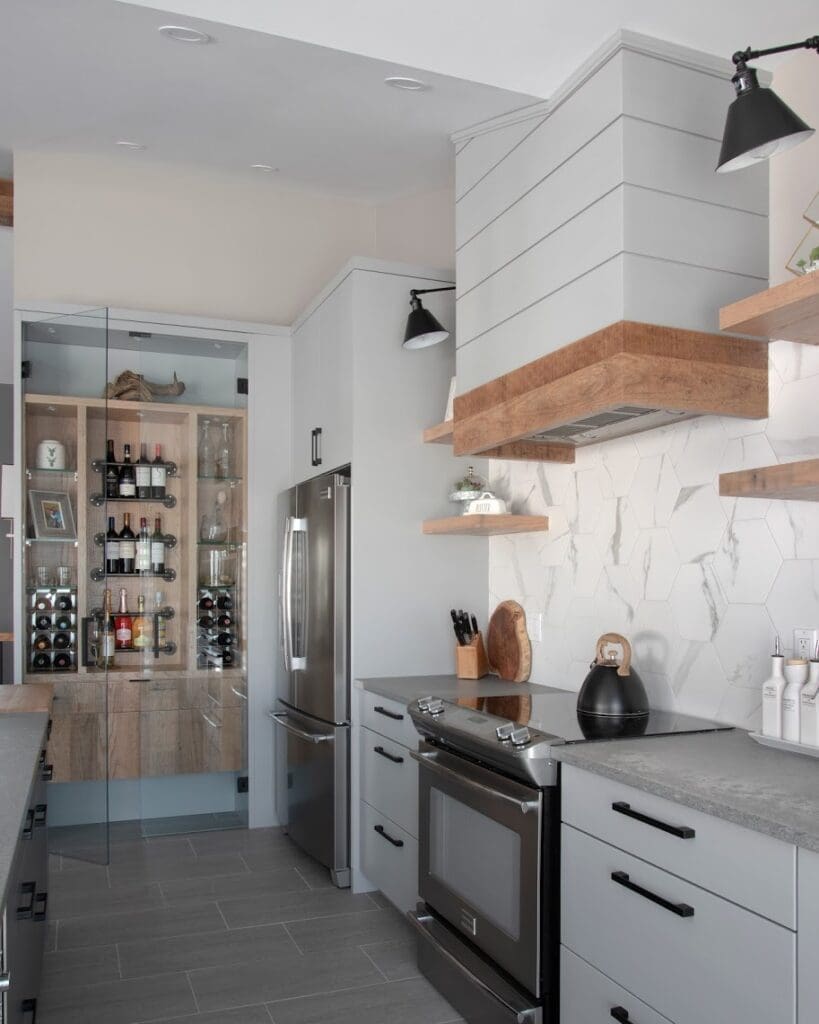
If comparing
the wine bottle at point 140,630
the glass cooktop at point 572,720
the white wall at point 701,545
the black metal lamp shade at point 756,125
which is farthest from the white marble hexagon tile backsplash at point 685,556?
the wine bottle at point 140,630

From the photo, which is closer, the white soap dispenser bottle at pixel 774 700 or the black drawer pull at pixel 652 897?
the black drawer pull at pixel 652 897

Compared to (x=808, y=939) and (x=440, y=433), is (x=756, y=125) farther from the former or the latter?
(x=440, y=433)

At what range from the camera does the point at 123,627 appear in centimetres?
465

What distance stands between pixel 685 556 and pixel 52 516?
2.88 metres

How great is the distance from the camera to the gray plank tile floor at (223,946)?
2.78m

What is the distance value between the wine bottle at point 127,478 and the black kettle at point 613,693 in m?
2.74

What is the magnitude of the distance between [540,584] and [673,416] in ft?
3.44

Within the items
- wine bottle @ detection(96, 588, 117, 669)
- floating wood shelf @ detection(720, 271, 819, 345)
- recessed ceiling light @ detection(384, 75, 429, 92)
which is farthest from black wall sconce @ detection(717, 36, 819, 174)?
wine bottle @ detection(96, 588, 117, 669)

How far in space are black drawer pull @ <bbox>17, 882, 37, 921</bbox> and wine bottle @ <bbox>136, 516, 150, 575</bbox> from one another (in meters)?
2.30

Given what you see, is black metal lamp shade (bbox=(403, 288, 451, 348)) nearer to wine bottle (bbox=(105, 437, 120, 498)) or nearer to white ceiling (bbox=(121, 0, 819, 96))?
white ceiling (bbox=(121, 0, 819, 96))

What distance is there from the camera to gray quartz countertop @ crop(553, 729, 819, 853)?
1.64 metres

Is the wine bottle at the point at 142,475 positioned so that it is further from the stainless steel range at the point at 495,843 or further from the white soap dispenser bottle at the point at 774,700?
the white soap dispenser bottle at the point at 774,700

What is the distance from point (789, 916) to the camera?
5.19ft


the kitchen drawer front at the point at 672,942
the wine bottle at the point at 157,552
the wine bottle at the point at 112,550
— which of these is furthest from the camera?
the wine bottle at the point at 157,552
